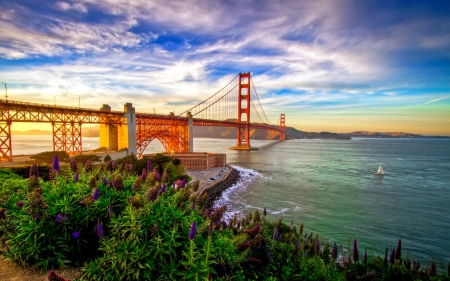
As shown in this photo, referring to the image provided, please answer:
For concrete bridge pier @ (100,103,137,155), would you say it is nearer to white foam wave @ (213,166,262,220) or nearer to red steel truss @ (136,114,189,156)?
red steel truss @ (136,114,189,156)

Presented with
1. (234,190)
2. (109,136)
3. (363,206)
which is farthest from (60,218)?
(109,136)

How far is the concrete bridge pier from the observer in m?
35.0

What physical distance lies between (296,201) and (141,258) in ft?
75.9

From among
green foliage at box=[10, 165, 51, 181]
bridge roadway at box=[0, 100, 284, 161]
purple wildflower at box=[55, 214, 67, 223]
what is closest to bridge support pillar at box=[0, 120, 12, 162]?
bridge roadway at box=[0, 100, 284, 161]

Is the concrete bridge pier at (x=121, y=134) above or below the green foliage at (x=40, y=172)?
above

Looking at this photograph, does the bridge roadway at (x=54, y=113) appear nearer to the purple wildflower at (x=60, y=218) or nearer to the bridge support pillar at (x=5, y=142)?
the bridge support pillar at (x=5, y=142)

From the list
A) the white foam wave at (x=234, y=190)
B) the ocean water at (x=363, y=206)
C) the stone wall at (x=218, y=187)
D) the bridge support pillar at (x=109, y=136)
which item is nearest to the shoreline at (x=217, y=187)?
the stone wall at (x=218, y=187)

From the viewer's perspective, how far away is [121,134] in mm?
35688

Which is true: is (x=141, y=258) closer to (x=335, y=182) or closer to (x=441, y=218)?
(x=441, y=218)

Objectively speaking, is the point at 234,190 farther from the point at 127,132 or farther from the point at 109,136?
the point at 109,136

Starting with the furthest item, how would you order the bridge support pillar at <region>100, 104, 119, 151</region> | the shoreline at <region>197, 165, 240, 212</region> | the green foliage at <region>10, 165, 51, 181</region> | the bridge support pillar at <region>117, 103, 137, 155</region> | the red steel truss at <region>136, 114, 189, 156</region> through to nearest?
the red steel truss at <region>136, 114, 189, 156</region>, the bridge support pillar at <region>100, 104, 119, 151</region>, the bridge support pillar at <region>117, 103, 137, 155</region>, the shoreline at <region>197, 165, 240, 212</region>, the green foliage at <region>10, 165, 51, 181</region>

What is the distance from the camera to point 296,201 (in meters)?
24.5

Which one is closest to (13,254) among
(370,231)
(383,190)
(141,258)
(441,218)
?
(141,258)

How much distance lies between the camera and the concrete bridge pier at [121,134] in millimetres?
35000
